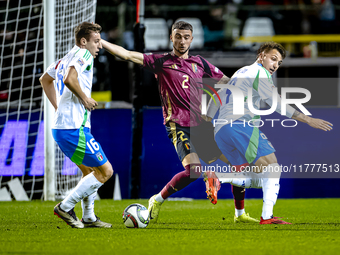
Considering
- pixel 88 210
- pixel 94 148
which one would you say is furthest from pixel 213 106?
pixel 88 210

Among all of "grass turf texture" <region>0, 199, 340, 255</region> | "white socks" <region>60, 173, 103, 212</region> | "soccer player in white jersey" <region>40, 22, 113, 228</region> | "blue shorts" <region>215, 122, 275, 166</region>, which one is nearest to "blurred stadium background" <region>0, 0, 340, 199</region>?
"grass turf texture" <region>0, 199, 340, 255</region>

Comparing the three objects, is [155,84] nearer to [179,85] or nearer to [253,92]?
[179,85]

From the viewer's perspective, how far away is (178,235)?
3947 millimetres

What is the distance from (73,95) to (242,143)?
5.70ft

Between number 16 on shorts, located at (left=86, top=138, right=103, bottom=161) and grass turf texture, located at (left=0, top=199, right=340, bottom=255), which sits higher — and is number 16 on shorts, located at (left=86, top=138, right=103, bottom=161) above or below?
above

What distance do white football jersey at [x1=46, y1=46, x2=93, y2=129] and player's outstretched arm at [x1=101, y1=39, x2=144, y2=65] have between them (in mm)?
232

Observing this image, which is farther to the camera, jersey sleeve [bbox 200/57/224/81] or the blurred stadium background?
the blurred stadium background

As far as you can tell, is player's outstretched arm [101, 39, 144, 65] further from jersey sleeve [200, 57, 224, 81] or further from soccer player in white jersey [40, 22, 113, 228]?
jersey sleeve [200, 57, 224, 81]

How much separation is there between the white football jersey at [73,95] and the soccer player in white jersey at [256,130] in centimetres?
139

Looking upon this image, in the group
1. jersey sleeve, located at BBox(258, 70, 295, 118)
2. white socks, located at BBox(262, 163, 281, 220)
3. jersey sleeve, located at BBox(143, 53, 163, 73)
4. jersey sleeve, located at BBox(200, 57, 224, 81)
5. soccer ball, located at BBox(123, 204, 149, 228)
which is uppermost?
jersey sleeve, located at BBox(143, 53, 163, 73)

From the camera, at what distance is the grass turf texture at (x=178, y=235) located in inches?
128

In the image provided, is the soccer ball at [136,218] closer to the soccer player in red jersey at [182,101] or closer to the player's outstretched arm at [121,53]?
the soccer player in red jersey at [182,101]

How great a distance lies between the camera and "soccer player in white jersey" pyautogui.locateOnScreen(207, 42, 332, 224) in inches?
184

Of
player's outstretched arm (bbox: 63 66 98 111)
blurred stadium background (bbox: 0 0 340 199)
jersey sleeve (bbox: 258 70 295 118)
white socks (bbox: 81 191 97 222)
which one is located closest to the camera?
player's outstretched arm (bbox: 63 66 98 111)
